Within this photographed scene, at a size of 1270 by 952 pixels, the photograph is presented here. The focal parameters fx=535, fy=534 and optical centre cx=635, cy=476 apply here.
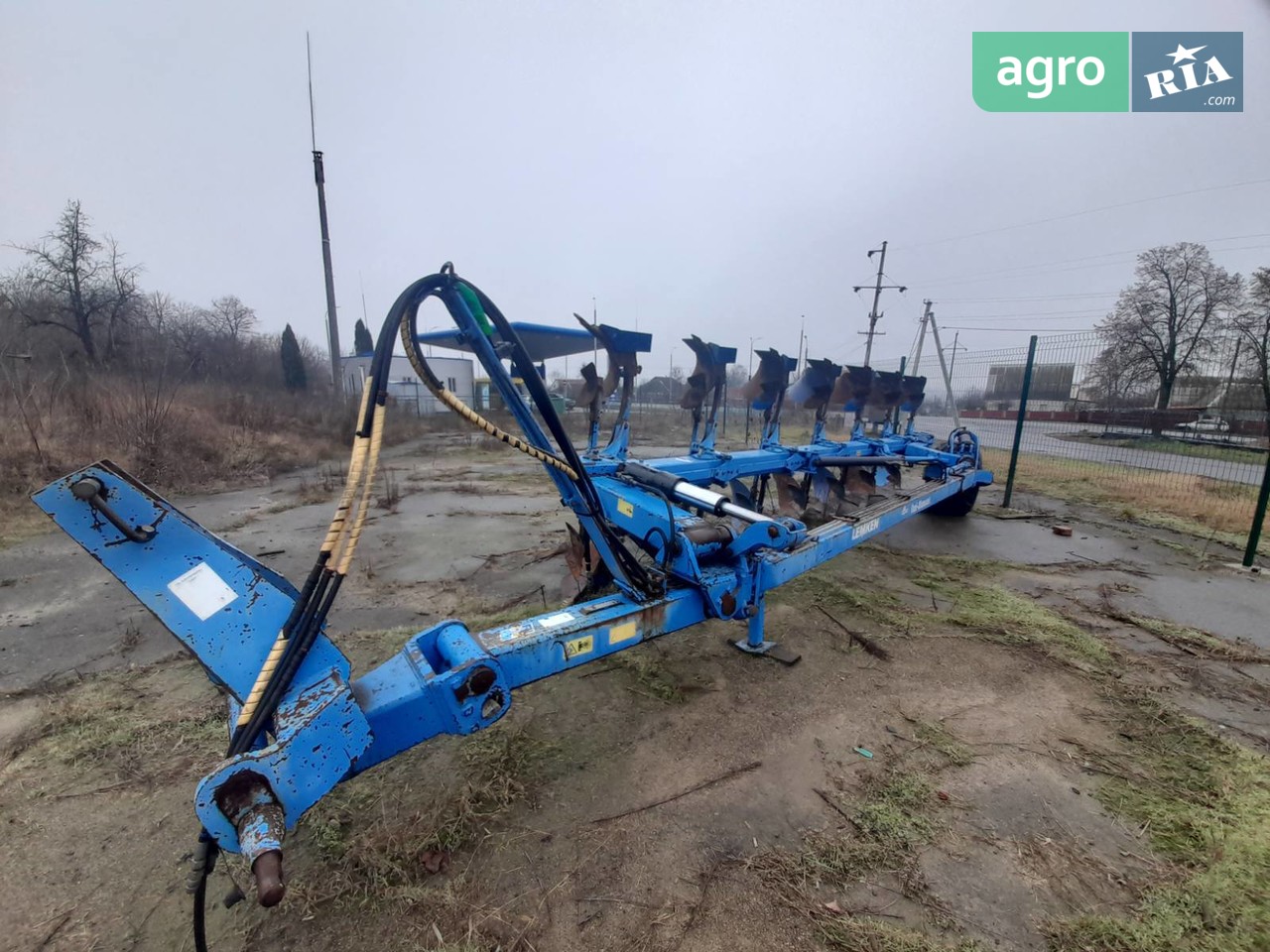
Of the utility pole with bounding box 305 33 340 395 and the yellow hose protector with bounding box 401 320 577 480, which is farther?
the utility pole with bounding box 305 33 340 395

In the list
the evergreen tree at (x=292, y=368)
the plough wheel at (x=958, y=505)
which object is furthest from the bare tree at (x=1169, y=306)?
the evergreen tree at (x=292, y=368)

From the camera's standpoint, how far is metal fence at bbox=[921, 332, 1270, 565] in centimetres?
786

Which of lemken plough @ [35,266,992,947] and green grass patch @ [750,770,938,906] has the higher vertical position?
lemken plough @ [35,266,992,947]

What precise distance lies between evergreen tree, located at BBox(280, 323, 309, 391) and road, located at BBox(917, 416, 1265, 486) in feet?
94.7

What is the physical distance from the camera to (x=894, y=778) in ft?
7.62

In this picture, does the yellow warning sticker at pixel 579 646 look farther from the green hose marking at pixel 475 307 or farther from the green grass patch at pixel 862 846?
the green hose marking at pixel 475 307

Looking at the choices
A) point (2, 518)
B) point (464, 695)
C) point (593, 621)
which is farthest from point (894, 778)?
point (2, 518)

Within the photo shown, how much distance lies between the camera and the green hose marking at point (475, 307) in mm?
1963

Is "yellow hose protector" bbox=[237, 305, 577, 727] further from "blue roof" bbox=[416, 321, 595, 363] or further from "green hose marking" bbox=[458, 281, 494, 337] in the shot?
"blue roof" bbox=[416, 321, 595, 363]

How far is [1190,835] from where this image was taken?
2039 mm

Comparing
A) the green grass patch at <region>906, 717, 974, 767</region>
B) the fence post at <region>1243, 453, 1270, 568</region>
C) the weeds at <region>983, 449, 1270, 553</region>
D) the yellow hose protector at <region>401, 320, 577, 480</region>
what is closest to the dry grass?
the yellow hose protector at <region>401, 320, 577, 480</region>

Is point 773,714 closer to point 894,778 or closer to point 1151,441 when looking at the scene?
point 894,778

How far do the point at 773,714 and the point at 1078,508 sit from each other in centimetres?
769

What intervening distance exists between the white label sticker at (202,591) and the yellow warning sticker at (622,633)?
1251mm
